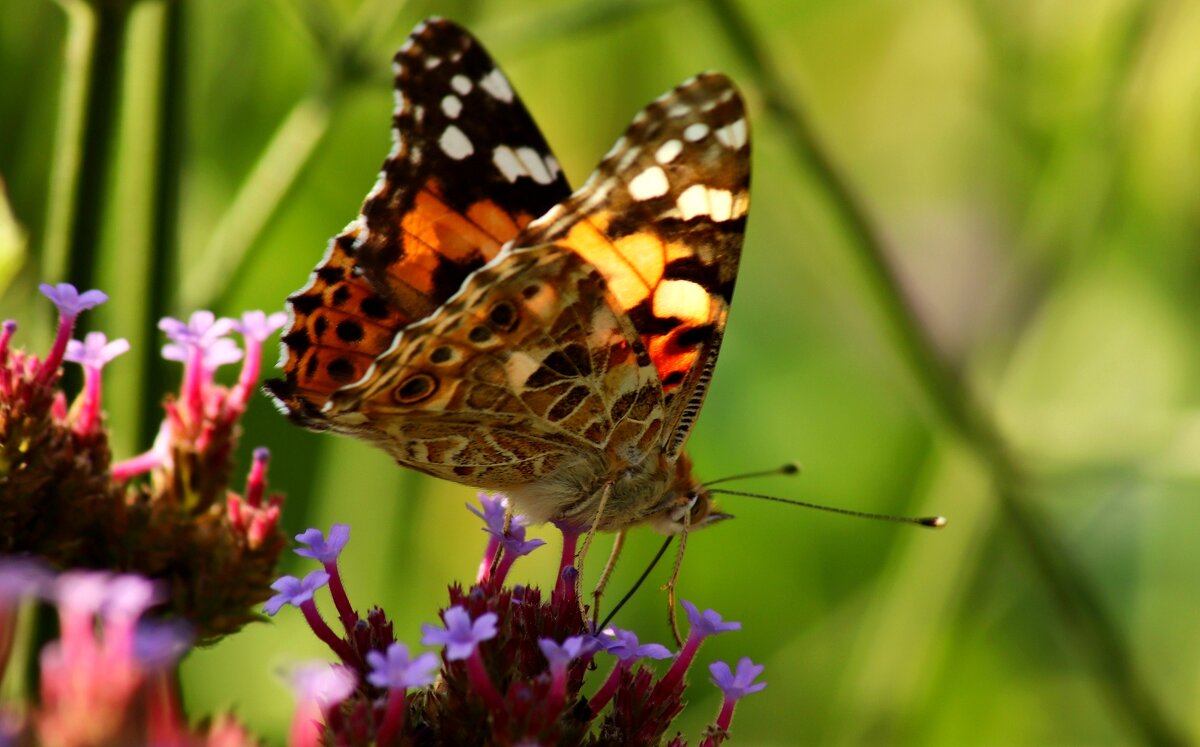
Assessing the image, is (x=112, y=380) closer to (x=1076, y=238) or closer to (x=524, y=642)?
(x=524, y=642)

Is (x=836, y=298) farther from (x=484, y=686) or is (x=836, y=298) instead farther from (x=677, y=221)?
(x=484, y=686)

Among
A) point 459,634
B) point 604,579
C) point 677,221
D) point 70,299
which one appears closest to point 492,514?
point 604,579

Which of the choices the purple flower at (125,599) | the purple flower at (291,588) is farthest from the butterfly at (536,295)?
the purple flower at (125,599)

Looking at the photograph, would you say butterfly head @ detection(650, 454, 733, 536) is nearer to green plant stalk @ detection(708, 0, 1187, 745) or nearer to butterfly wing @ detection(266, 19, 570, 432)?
butterfly wing @ detection(266, 19, 570, 432)

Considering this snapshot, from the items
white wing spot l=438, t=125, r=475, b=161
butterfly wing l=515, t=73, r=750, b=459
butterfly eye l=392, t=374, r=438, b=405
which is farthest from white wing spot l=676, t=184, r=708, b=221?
butterfly eye l=392, t=374, r=438, b=405

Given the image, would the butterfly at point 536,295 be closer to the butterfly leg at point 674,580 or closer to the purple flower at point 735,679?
the butterfly leg at point 674,580
